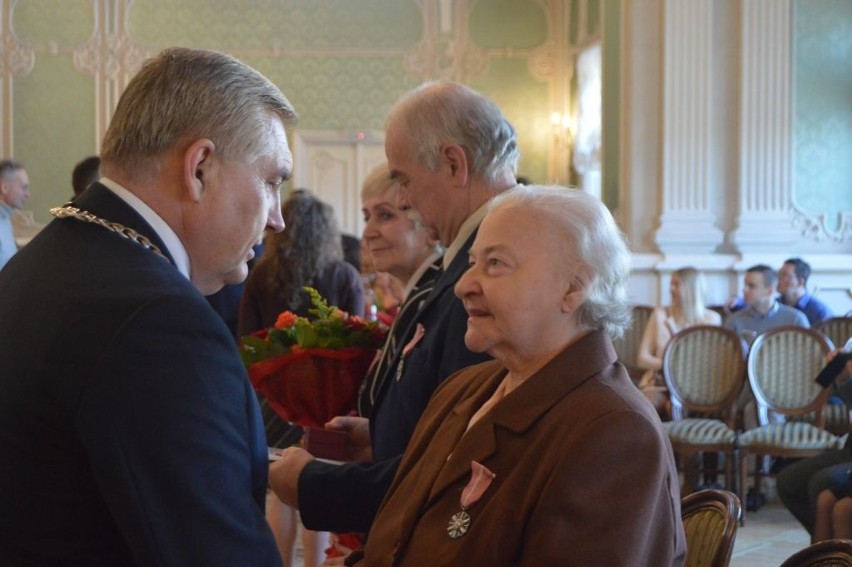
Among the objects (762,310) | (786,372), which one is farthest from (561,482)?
(762,310)

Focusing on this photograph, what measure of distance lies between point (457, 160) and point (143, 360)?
1300mm

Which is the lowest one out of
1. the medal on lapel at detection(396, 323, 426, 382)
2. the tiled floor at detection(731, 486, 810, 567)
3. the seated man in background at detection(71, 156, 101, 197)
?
the tiled floor at detection(731, 486, 810, 567)

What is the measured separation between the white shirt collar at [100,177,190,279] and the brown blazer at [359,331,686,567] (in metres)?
0.65

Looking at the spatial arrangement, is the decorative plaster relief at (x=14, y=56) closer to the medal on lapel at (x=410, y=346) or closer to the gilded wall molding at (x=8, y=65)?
the gilded wall molding at (x=8, y=65)

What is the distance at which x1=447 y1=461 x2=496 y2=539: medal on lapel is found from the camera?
75.2 inches

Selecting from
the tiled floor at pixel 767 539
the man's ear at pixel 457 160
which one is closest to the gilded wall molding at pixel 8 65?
the tiled floor at pixel 767 539

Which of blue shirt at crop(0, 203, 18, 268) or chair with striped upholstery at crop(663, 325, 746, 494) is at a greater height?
blue shirt at crop(0, 203, 18, 268)

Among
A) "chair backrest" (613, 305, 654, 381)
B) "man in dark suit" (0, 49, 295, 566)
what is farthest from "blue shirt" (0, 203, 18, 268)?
"chair backrest" (613, 305, 654, 381)

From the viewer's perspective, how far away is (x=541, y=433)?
6.19ft

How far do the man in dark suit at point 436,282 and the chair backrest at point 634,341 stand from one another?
20.6ft

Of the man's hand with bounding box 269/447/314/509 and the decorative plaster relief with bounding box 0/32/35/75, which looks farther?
the decorative plaster relief with bounding box 0/32/35/75

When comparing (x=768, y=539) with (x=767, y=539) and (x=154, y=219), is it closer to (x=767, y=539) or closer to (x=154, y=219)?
(x=767, y=539)

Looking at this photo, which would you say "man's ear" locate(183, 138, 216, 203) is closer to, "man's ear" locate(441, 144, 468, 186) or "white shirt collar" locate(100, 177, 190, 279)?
"white shirt collar" locate(100, 177, 190, 279)

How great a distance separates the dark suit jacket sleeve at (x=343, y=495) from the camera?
7.79 feet
